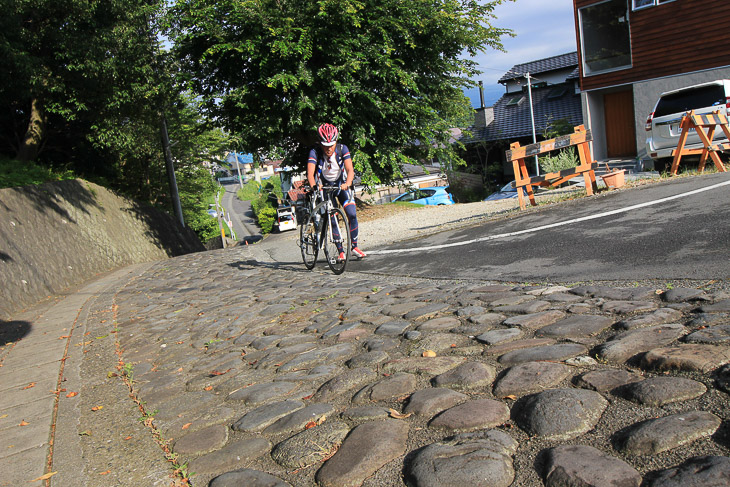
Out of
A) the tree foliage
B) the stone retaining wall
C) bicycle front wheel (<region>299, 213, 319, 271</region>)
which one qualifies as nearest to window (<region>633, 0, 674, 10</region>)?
the tree foliage

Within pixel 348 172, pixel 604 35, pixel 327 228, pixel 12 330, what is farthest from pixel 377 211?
pixel 12 330

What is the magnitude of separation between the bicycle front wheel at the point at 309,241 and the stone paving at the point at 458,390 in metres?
3.20

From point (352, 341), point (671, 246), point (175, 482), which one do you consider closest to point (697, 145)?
point (671, 246)

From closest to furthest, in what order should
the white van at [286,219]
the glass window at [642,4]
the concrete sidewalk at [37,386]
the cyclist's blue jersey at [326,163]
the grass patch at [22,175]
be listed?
the concrete sidewalk at [37,386] → the cyclist's blue jersey at [326,163] → the grass patch at [22,175] → the glass window at [642,4] → the white van at [286,219]

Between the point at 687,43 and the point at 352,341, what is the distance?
22.3 m

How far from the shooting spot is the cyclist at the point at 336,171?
817 centimetres

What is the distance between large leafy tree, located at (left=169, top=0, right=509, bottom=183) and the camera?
54.7ft

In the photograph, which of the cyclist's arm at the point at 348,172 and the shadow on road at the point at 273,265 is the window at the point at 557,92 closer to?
the shadow on road at the point at 273,265

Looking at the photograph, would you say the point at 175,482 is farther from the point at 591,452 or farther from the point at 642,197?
the point at 642,197

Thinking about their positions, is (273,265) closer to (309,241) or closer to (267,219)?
(309,241)

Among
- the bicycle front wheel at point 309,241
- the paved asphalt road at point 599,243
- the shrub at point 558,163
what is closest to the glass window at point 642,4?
the shrub at point 558,163

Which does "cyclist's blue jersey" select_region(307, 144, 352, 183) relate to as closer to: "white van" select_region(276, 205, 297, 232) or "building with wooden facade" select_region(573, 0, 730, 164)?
"building with wooden facade" select_region(573, 0, 730, 164)

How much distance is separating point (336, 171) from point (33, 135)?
14742 millimetres

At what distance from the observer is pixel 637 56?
22.8m
